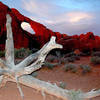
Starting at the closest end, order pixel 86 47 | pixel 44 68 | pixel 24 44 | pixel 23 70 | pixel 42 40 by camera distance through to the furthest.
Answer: pixel 23 70, pixel 44 68, pixel 86 47, pixel 24 44, pixel 42 40

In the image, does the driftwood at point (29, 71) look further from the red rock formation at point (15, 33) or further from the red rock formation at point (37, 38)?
the red rock formation at point (15, 33)

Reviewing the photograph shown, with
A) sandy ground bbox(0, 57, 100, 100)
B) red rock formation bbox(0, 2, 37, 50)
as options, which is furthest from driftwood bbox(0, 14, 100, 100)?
red rock formation bbox(0, 2, 37, 50)

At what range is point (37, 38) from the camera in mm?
29547

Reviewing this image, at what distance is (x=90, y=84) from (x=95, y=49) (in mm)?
15604

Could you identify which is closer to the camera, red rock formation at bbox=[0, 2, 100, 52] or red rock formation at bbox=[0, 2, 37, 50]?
red rock formation at bbox=[0, 2, 100, 52]

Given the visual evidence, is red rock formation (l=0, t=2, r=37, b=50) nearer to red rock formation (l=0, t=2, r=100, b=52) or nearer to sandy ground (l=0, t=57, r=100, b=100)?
red rock formation (l=0, t=2, r=100, b=52)

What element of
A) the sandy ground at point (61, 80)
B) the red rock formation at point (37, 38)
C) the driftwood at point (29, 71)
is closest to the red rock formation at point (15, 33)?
the red rock formation at point (37, 38)

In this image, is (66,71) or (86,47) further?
(86,47)

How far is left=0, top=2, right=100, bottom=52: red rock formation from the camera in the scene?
22.1 m

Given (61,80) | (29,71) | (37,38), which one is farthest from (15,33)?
(29,71)

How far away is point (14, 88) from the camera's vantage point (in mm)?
4863

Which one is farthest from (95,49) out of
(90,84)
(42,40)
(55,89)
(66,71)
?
(55,89)

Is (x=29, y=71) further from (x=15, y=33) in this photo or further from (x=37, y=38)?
(x=37, y=38)

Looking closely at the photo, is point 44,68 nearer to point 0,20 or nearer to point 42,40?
point 0,20
